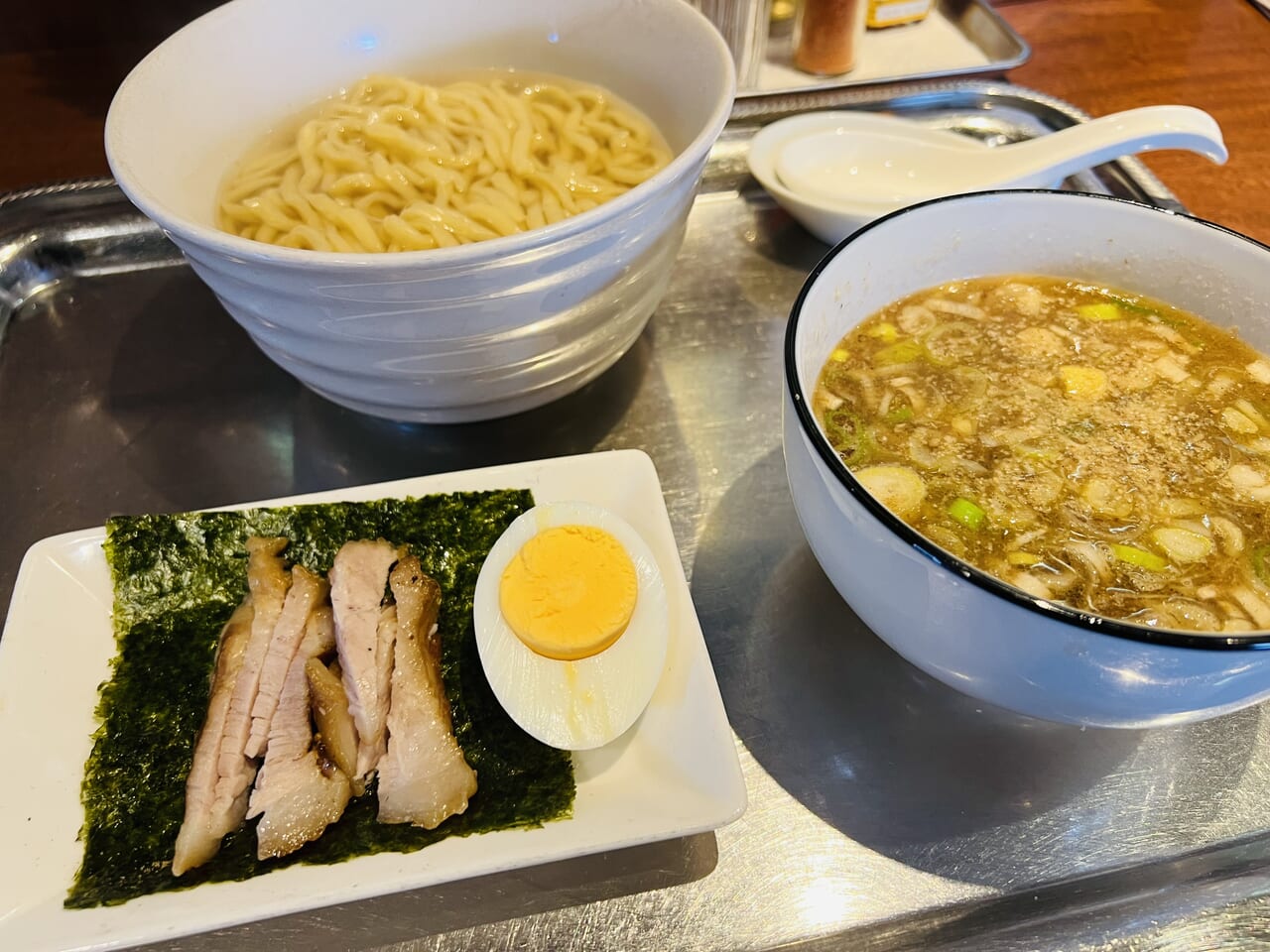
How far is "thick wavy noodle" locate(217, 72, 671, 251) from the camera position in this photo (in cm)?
119

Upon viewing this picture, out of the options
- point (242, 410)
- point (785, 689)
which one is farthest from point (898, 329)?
point (242, 410)

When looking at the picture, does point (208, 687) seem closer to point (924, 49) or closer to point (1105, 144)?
point (1105, 144)

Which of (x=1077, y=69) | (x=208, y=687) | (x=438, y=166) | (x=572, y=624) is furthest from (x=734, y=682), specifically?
(x=1077, y=69)

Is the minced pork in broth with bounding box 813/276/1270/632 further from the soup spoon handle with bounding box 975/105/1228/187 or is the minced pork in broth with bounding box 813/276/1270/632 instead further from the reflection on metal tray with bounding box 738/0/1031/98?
the reflection on metal tray with bounding box 738/0/1031/98

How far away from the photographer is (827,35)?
202 centimetres

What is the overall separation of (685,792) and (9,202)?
1563 mm

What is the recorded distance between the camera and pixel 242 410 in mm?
1324

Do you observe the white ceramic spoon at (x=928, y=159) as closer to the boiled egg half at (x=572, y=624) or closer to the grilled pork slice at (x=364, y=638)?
the boiled egg half at (x=572, y=624)

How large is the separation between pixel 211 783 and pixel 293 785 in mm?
82

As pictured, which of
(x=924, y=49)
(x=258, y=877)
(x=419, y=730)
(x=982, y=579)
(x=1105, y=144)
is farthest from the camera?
(x=924, y=49)

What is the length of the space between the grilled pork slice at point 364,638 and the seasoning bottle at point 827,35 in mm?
1666

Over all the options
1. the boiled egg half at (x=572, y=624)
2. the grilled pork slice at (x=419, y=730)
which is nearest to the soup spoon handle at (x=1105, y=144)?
the boiled egg half at (x=572, y=624)

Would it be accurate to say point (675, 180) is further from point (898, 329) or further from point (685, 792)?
point (685, 792)

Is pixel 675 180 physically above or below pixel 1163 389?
above
